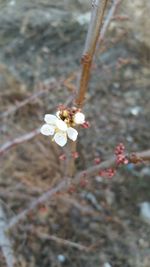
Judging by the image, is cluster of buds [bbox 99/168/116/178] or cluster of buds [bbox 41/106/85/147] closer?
cluster of buds [bbox 41/106/85/147]

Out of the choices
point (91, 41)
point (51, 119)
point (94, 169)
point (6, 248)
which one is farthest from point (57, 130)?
point (6, 248)

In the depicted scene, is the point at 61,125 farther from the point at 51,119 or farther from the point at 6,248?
the point at 6,248

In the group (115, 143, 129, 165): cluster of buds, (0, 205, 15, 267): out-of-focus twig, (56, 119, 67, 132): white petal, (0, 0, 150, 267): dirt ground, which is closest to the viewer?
(56, 119, 67, 132): white petal

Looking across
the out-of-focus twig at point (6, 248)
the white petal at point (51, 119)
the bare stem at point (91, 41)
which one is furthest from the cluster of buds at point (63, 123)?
the out-of-focus twig at point (6, 248)

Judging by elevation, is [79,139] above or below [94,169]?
above

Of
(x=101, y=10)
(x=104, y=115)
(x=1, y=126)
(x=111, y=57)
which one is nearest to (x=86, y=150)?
(x=104, y=115)

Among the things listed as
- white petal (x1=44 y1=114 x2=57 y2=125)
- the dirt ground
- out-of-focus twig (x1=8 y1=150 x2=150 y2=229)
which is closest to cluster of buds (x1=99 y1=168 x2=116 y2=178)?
out-of-focus twig (x1=8 y1=150 x2=150 y2=229)

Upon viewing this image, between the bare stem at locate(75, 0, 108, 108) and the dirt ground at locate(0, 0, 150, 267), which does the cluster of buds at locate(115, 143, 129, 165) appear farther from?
the dirt ground at locate(0, 0, 150, 267)
